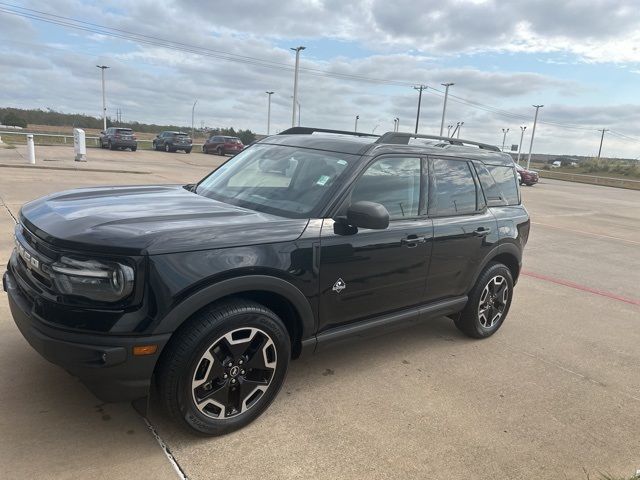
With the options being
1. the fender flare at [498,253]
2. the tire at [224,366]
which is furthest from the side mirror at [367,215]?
the fender flare at [498,253]

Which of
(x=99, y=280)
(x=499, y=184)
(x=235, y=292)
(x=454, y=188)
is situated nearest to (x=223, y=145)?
(x=499, y=184)

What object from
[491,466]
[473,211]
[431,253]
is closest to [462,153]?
[473,211]

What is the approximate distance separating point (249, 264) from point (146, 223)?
606mm

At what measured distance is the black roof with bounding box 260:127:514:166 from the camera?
3.65m

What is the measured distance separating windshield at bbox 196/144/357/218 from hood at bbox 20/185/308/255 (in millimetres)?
180

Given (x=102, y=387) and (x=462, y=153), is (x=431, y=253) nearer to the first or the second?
(x=462, y=153)

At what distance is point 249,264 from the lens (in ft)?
9.04

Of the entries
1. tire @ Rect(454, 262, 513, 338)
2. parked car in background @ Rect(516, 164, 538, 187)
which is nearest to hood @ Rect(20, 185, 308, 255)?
tire @ Rect(454, 262, 513, 338)

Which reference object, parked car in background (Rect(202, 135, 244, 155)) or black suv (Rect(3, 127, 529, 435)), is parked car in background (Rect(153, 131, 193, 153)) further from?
black suv (Rect(3, 127, 529, 435))

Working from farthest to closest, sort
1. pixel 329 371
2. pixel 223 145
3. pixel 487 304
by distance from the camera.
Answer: pixel 223 145 < pixel 487 304 < pixel 329 371

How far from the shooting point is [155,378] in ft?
8.83

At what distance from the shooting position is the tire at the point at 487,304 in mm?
4465

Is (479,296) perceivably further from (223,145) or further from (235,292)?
(223,145)

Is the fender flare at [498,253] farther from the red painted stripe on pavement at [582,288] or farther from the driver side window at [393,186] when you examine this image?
the red painted stripe on pavement at [582,288]
